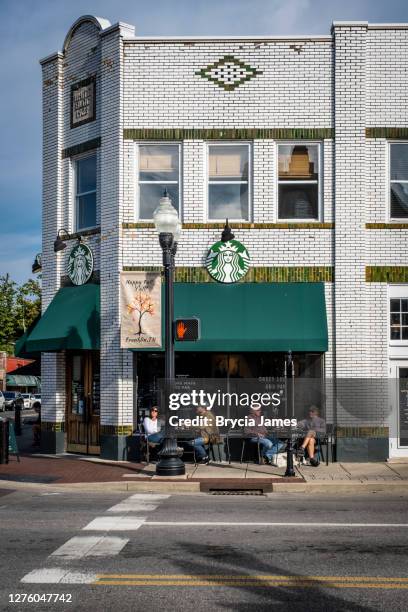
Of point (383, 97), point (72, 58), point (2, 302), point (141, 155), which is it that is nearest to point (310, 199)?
point (383, 97)

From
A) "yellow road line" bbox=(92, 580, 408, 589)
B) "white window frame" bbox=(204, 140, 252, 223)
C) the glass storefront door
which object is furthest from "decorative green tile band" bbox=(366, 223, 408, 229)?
"yellow road line" bbox=(92, 580, 408, 589)

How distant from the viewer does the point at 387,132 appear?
54.1 ft

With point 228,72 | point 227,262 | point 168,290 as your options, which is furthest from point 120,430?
point 228,72

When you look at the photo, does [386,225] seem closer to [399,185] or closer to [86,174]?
[399,185]

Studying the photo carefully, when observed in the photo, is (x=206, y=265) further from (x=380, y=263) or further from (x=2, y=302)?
(x=2, y=302)

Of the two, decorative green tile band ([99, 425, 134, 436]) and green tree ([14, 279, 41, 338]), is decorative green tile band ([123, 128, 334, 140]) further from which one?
green tree ([14, 279, 41, 338])

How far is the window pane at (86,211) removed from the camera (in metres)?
17.8

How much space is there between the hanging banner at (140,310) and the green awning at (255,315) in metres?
0.48

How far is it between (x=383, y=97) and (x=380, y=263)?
3.65 m

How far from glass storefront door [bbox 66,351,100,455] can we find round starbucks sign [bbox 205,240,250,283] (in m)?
3.40

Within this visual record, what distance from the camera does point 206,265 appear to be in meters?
16.5

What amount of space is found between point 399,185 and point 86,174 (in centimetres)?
723

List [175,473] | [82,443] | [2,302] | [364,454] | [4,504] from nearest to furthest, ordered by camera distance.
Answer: [4,504] < [175,473] < [364,454] < [82,443] < [2,302]

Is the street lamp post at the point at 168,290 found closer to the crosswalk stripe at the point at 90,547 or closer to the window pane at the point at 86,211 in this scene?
the window pane at the point at 86,211
